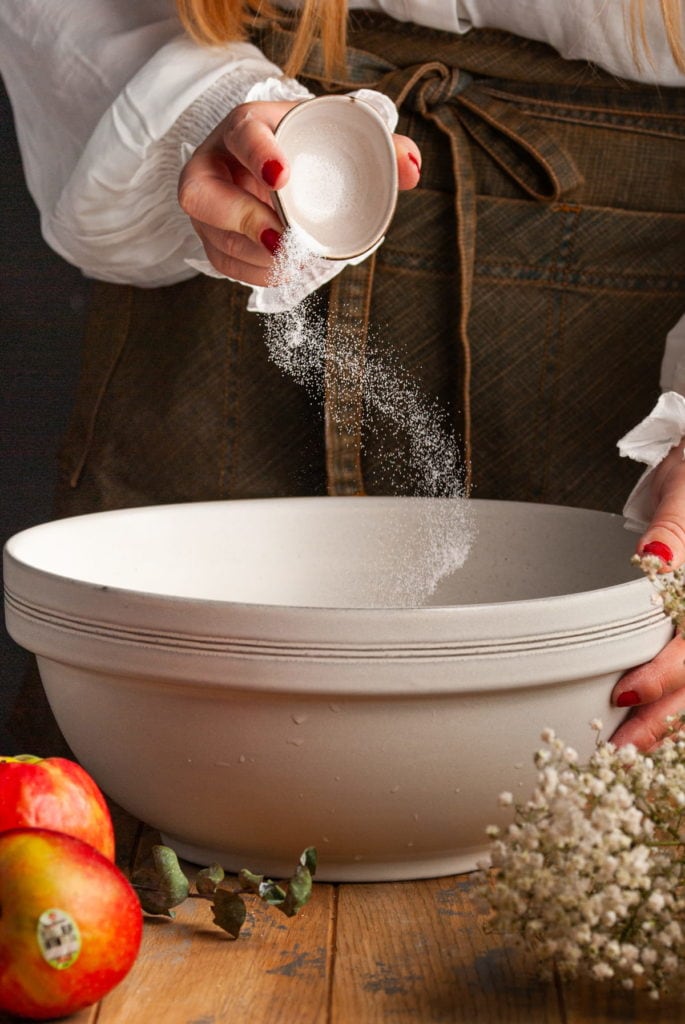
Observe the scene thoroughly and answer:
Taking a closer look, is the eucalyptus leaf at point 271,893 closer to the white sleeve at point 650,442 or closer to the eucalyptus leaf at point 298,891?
the eucalyptus leaf at point 298,891

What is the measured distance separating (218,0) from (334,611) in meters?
0.73

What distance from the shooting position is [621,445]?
93cm

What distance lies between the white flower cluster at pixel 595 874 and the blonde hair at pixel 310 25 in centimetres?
76

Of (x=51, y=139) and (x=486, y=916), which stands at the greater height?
(x=51, y=139)

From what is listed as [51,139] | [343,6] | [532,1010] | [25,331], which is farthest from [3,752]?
[532,1010]

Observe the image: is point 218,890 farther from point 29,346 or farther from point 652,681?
point 29,346

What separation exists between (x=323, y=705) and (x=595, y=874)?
190 mm

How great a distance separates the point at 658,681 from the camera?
0.77 metres

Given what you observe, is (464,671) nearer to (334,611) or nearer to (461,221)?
(334,611)

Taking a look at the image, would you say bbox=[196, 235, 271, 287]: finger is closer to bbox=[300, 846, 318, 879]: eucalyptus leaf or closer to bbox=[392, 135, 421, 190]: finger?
bbox=[392, 135, 421, 190]: finger

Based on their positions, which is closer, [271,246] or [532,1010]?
[532,1010]

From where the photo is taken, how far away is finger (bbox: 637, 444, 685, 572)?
784 millimetres

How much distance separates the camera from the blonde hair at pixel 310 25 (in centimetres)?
111

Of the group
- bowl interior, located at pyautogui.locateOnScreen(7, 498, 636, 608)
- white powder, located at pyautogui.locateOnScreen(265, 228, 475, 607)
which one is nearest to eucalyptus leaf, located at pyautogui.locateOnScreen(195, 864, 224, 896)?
bowl interior, located at pyautogui.locateOnScreen(7, 498, 636, 608)
